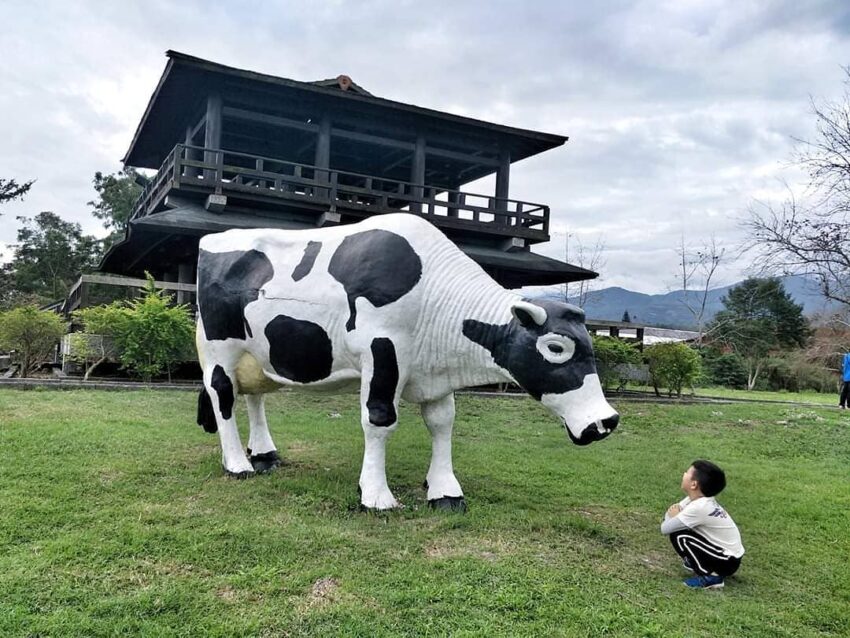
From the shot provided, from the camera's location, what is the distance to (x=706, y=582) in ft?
11.9

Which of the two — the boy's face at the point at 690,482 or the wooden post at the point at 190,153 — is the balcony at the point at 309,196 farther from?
the boy's face at the point at 690,482

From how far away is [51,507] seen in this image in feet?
13.7

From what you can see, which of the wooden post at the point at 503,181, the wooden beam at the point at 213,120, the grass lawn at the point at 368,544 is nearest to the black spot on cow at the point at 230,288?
the grass lawn at the point at 368,544

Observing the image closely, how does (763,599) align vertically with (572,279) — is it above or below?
below

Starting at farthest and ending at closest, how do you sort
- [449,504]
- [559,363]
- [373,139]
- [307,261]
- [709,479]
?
[373,139] < [307,261] < [449,504] < [559,363] < [709,479]

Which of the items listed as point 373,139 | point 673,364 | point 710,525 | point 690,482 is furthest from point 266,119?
point 710,525

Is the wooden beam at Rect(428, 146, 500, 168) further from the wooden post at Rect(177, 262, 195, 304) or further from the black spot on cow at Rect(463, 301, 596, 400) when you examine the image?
the black spot on cow at Rect(463, 301, 596, 400)

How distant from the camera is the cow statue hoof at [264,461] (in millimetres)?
5702

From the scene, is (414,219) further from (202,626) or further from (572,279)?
(572,279)

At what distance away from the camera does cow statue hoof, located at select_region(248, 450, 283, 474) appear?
5.70 meters

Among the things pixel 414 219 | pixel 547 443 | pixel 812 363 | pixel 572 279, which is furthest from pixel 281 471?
pixel 812 363

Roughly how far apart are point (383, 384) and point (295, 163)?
410 inches

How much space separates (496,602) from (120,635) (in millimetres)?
1732

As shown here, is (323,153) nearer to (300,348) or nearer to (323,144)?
(323,144)
